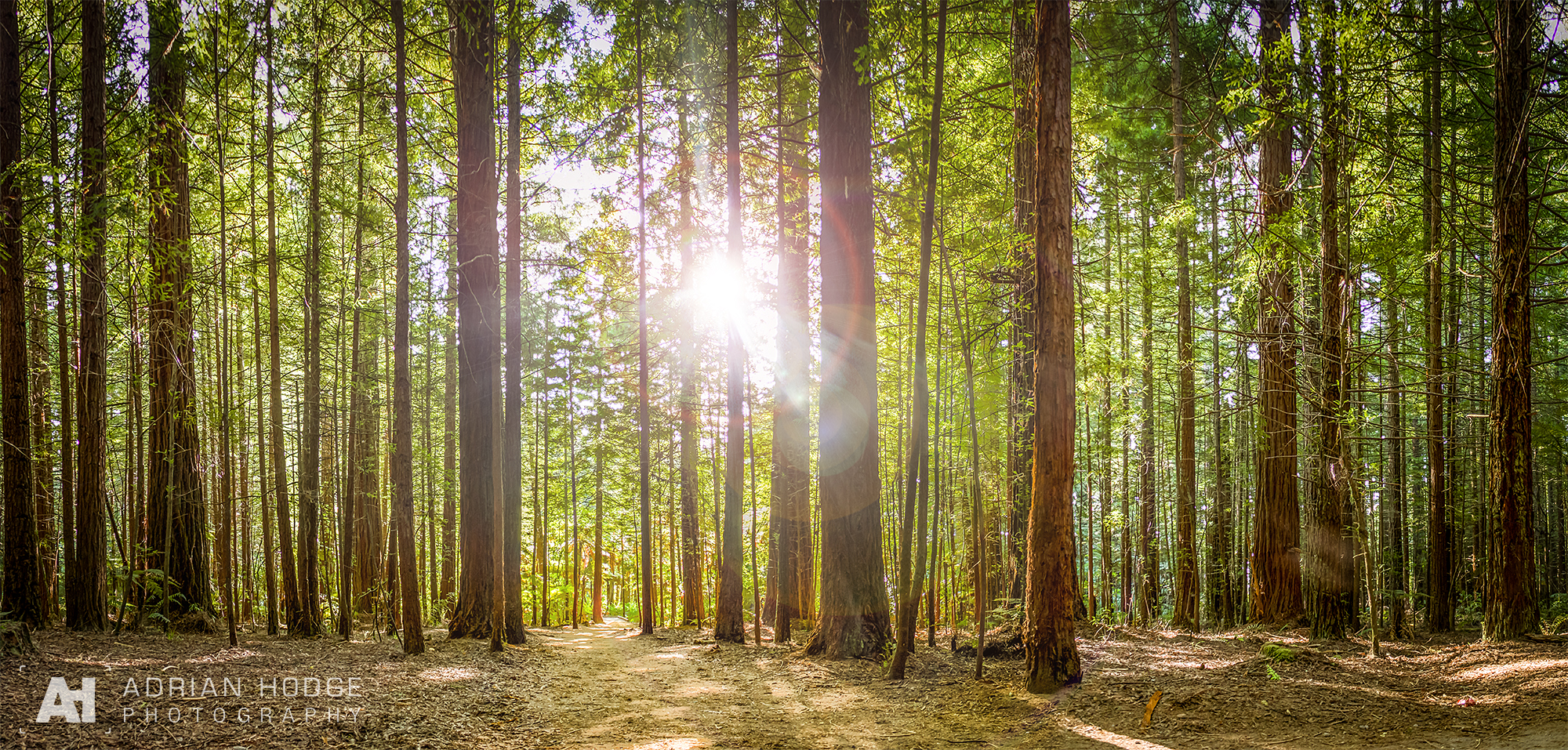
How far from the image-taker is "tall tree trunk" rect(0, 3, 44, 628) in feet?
24.8

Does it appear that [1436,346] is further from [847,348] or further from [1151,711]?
[847,348]

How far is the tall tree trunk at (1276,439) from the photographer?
10.4 metres

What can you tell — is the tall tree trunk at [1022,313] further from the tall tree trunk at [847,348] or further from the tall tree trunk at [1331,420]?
the tall tree trunk at [1331,420]

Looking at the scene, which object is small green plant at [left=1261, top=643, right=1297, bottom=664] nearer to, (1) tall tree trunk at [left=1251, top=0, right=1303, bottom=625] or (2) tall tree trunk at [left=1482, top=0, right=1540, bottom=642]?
(2) tall tree trunk at [left=1482, top=0, right=1540, bottom=642]

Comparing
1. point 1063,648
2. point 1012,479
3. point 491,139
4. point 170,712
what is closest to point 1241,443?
point 1012,479

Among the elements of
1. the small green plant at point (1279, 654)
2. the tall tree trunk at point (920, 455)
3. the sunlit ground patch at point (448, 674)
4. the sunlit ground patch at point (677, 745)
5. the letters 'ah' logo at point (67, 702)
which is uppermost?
the tall tree trunk at point (920, 455)

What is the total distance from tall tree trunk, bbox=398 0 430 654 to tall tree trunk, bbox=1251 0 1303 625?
11.7m

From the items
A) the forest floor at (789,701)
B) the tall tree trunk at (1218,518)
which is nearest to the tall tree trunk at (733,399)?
the forest floor at (789,701)

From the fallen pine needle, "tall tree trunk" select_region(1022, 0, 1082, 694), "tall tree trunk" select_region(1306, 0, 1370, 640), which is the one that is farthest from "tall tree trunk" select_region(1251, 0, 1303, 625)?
the fallen pine needle

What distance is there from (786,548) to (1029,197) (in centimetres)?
625

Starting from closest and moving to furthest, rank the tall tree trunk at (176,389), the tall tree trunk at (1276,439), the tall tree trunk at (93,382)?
the tall tree trunk at (93,382) < the tall tree trunk at (176,389) < the tall tree trunk at (1276,439)

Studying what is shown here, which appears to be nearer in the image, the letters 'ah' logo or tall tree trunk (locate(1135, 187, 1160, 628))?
the letters 'ah' logo

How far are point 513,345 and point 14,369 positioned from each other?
534 centimetres

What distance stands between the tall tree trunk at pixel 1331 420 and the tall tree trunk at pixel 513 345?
10.2 meters
